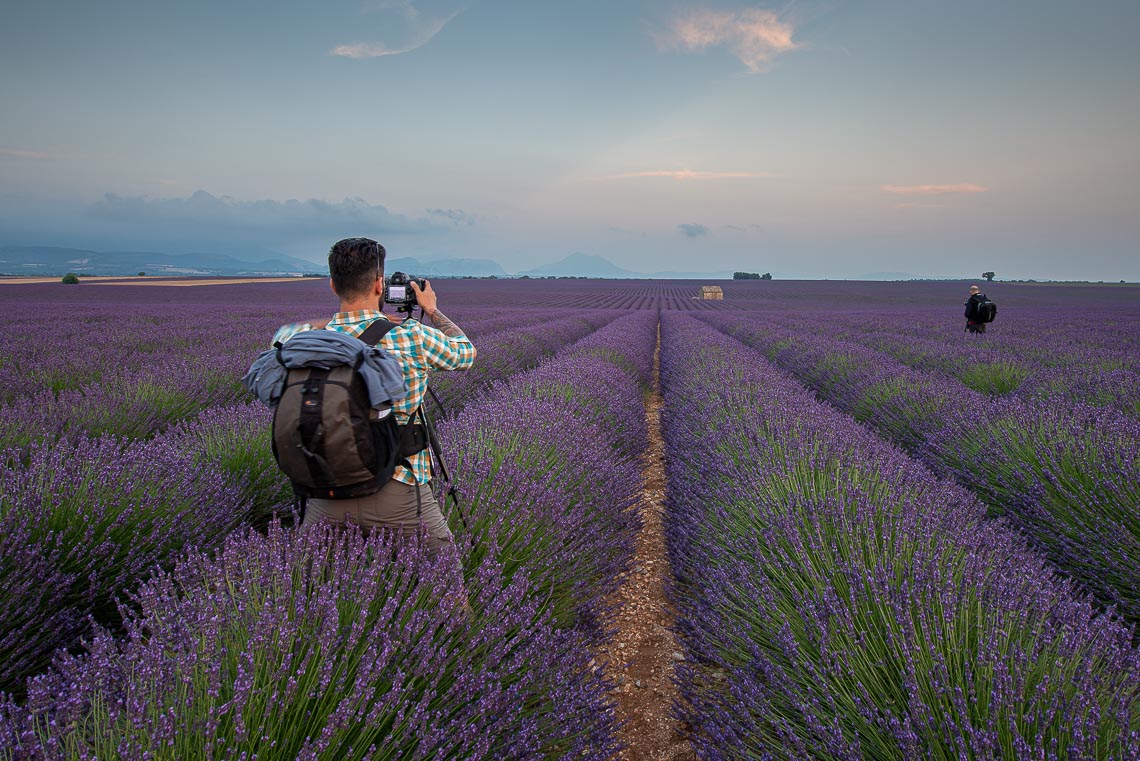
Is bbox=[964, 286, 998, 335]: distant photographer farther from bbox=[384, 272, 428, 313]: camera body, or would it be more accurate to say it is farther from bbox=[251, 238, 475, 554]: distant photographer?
bbox=[251, 238, 475, 554]: distant photographer

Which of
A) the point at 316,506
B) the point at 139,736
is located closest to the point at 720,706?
the point at 316,506

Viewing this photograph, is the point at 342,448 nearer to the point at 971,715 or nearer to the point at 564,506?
the point at 564,506

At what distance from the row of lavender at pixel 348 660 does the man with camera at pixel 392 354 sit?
3.4 inches

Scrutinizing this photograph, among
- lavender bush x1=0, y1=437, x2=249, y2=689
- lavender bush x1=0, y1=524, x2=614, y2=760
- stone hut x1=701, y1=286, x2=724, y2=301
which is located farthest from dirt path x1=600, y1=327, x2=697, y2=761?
stone hut x1=701, y1=286, x2=724, y2=301

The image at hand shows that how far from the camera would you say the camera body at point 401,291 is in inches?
71.3

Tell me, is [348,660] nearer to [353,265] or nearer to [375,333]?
[375,333]

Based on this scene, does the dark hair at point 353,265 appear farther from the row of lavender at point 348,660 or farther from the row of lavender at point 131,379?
the row of lavender at point 131,379

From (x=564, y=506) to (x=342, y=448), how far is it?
126cm

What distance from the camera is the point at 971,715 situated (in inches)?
49.3

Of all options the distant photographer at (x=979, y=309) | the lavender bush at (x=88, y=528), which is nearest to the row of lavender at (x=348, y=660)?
the lavender bush at (x=88, y=528)

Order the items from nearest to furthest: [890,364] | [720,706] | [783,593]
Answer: [720,706] → [783,593] → [890,364]

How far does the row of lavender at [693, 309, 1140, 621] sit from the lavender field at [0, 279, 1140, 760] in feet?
0.07

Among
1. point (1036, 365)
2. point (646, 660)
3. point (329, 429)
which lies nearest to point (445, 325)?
point (329, 429)

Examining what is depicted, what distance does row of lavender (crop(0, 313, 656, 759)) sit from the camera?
987 millimetres
